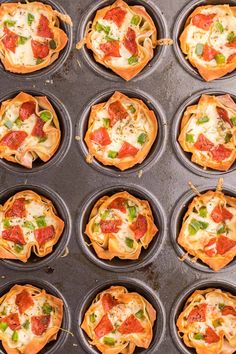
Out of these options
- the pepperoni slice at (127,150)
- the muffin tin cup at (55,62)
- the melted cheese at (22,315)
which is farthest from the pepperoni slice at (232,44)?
the melted cheese at (22,315)

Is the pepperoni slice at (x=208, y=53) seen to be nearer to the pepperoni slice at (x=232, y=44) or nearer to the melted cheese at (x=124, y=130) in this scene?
the pepperoni slice at (x=232, y=44)

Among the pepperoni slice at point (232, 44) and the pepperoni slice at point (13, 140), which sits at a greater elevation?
the pepperoni slice at point (232, 44)

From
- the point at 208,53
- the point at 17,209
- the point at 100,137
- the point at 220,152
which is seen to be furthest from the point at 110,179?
the point at 208,53

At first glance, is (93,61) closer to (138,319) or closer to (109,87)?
(109,87)

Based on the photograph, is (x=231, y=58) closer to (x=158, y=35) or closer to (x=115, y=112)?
(x=158, y=35)

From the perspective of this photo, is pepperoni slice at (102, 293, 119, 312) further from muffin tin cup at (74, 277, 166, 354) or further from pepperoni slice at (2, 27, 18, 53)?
pepperoni slice at (2, 27, 18, 53)

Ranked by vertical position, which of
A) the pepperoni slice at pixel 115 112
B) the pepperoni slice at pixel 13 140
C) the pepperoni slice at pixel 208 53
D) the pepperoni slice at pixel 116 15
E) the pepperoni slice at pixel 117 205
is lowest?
the pepperoni slice at pixel 117 205

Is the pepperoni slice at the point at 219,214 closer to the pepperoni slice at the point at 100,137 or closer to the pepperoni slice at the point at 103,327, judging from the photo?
the pepperoni slice at the point at 100,137
